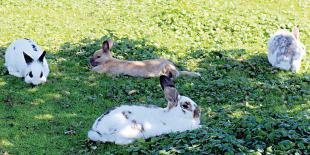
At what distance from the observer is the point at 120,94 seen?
33.9ft

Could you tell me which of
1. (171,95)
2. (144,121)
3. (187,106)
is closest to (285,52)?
(187,106)

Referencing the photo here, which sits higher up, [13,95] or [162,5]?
[162,5]

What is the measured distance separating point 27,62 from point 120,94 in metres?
2.06

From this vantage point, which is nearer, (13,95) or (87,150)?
(87,150)

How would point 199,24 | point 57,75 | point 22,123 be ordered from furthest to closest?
point 199,24, point 57,75, point 22,123

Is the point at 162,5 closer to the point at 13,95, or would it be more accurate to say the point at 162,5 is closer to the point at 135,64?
the point at 135,64

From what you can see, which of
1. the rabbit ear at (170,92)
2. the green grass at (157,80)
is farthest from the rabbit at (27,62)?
the rabbit ear at (170,92)

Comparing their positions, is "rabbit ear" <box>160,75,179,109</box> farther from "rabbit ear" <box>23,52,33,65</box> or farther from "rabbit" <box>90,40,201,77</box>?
"rabbit ear" <box>23,52,33,65</box>

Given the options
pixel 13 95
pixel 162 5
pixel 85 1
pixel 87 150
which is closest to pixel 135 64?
pixel 13 95

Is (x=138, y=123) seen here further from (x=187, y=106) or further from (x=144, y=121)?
(x=187, y=106)

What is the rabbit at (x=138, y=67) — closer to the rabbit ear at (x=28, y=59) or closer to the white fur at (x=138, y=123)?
the rabbit ear at (x=28, y=59)

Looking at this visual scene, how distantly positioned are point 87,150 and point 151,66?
3.78m

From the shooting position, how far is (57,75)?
36.9 ft

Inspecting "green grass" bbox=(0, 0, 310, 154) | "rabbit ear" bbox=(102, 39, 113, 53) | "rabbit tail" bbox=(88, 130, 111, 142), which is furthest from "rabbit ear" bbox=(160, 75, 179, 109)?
"rabbit ear" bbox=(102, 39, 113, 53)
